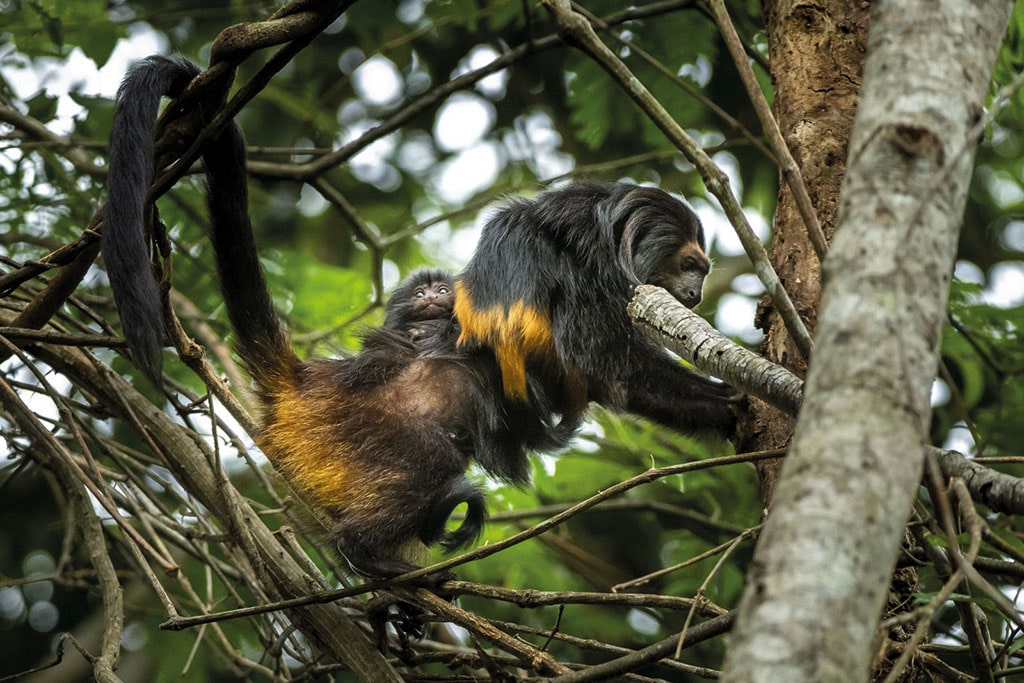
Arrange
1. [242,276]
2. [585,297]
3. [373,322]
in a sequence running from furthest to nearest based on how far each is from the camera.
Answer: [373,322], [585,297], [242,276]

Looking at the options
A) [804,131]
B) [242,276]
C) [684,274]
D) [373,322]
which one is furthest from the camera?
[373,322]

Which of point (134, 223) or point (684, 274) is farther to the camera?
point (684, 274)

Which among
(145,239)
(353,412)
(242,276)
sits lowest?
(353,412)

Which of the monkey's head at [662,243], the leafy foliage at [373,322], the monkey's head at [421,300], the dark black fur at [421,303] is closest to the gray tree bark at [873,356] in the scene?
the leafy foliage at [373,322]

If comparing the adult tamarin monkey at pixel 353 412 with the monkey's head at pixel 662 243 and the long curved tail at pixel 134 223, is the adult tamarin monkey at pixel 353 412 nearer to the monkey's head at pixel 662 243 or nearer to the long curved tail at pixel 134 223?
the long curved tail at pixel 134 223

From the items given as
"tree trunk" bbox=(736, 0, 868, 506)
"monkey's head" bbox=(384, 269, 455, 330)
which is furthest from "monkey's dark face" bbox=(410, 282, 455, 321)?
"tree trunk" bbox=(736, 0, 868, 506)

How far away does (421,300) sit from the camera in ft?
16.6

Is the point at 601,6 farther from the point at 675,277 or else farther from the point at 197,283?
the point at 197,283

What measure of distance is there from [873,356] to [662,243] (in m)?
2.90

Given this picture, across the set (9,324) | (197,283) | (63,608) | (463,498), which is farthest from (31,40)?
(63,608)

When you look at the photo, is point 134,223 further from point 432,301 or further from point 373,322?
point 373,322

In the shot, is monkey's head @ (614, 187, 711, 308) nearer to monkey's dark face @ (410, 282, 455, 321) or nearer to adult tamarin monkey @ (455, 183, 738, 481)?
adult tamarin monkey @ (455, 183, 738, 481)

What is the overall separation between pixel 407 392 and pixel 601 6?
227 cm

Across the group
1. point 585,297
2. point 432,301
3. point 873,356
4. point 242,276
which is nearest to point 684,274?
point 585,297
